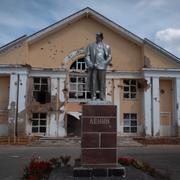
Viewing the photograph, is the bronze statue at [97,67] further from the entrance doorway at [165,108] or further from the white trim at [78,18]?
the entrance doorway at [165,108]

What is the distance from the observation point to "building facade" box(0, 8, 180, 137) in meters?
24.6

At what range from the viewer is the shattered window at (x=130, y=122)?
1004 inches

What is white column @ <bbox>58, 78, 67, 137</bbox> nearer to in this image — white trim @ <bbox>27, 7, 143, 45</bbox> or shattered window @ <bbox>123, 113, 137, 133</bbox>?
white trim @ <bbox>27, 7, 143, 45</bbox>

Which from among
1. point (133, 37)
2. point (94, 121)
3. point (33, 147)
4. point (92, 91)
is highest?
point (133, 37)

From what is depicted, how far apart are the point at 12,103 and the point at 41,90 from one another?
2.35 metres

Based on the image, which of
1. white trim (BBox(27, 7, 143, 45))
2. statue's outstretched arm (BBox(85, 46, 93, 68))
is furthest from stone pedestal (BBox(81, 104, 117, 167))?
white trim (BBox(27, 7, 143, 45))

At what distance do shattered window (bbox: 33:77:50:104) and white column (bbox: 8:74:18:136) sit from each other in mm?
1581

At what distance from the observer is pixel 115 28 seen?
84.2 feet

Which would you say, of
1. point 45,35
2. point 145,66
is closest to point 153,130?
point 145,66

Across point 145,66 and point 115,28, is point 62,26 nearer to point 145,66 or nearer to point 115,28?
point 115,28

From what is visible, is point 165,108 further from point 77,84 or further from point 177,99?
point 77,84

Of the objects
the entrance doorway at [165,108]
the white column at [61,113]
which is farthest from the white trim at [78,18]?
the entrance doorway at [165,108]

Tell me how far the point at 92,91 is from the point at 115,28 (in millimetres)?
16412

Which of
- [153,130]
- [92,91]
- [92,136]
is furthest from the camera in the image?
[153,130]
